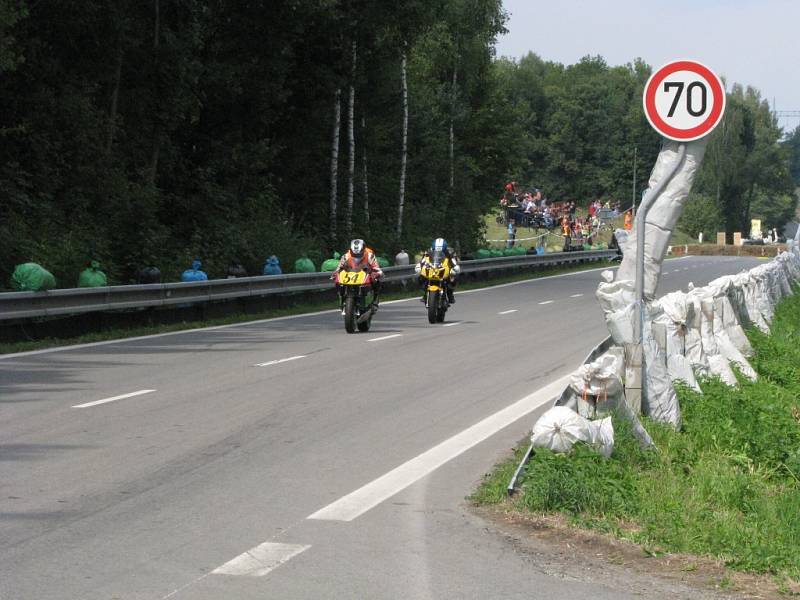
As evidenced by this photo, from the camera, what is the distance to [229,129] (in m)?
42.9

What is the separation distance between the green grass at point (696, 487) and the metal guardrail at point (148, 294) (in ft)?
34.9

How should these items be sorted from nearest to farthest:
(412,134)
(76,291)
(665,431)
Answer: (665,431), (76,291), (412,134)

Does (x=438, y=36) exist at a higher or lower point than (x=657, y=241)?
higher

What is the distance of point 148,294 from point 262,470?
13.9m

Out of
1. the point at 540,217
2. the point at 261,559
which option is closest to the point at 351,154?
the point at 261,559

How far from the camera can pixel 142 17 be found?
120 ft

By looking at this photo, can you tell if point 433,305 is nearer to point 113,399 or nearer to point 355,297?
point 355,297

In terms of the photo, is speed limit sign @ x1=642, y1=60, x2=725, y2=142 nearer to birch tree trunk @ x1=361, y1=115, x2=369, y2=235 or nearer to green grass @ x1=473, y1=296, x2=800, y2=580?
green grass @ x1=473, y1=296, x2=800, y2=580

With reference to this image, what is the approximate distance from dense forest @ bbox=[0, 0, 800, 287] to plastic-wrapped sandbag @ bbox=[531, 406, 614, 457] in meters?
17.4

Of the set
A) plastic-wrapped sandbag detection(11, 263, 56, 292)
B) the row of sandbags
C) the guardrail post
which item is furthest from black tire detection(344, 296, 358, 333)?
the guardrail post

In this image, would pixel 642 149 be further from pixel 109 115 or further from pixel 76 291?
pixel 76 291

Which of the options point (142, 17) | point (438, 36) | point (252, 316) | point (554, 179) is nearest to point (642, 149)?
point (554, 179)

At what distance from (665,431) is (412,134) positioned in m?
54.4

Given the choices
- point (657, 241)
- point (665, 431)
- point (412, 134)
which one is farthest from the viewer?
point (412, 134)
